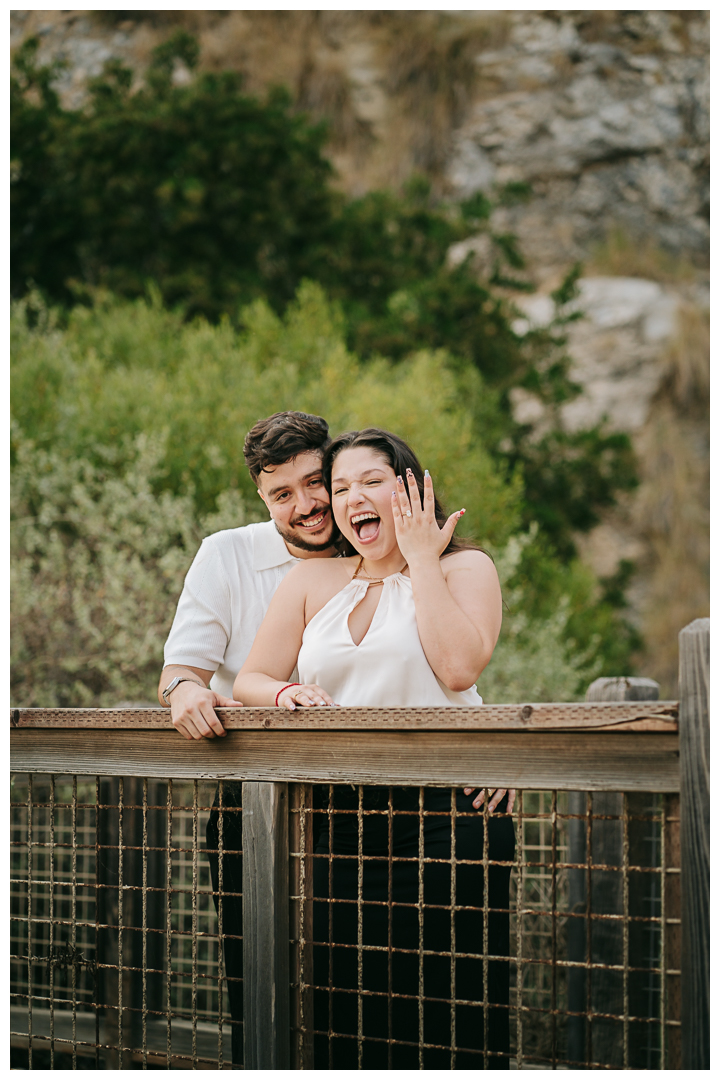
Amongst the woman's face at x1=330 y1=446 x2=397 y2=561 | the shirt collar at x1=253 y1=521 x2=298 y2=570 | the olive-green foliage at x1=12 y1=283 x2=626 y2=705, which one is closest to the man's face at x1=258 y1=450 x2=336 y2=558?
the shirt collar at x1=253 y1=521 x2=298 y2=570

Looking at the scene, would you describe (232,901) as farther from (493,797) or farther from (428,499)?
(428,499)

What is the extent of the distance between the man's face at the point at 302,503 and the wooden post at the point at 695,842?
1101mm

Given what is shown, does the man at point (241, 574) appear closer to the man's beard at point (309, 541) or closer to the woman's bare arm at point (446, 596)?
the man's beard at point (309, 541)

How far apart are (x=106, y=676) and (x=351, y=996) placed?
4619mm

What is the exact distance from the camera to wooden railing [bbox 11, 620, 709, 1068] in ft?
4.75

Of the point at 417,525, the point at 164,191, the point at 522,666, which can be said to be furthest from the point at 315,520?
the point at 164,191

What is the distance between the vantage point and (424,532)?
195 cm

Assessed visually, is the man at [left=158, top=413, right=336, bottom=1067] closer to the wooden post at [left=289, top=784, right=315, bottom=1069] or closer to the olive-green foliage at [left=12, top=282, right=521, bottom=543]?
the wooden post at [left=289, top=784, right=315, bottom=1069]

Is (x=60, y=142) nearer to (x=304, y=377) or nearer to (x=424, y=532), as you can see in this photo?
(x=304, y=377)

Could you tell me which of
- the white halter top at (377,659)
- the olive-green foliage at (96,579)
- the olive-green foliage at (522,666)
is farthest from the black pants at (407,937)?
the olive-green foliage at (522,666)

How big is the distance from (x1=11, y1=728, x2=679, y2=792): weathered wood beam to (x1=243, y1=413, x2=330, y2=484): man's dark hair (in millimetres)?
773

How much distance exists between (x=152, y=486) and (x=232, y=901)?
16.5ft

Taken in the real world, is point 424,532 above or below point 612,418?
below

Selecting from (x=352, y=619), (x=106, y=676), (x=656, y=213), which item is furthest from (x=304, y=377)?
(x=656, y=213)
